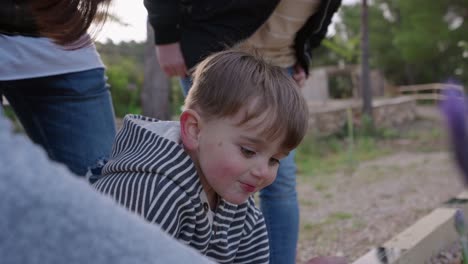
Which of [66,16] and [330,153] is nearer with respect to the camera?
[66,16]

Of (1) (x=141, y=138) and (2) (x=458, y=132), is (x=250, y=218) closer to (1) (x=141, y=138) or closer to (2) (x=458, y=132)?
(1) (x=141, y=138)

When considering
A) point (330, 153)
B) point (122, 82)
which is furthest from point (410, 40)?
point (330, 153)

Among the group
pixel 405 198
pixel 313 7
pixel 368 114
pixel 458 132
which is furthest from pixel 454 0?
pixel 458 132

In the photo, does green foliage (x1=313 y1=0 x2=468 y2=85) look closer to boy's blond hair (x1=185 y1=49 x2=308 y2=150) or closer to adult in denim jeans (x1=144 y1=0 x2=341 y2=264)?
adult in denim jeans (x1=144 y1=0 x2=341 y2=264)

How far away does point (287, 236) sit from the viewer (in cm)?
229

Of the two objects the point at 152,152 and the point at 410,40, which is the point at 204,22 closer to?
the point at 152,152

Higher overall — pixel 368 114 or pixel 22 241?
pixel 22 241

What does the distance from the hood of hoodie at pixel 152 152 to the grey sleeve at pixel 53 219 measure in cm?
108

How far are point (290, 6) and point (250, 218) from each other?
80cm

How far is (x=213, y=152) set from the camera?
163 cm

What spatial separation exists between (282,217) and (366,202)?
3445mm

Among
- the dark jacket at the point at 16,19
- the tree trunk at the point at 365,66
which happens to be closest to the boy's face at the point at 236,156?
the dark jacket at the point at 16,19

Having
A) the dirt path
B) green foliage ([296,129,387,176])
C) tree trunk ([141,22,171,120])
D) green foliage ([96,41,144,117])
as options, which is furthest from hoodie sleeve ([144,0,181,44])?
green foliage ([96,41,144,117])

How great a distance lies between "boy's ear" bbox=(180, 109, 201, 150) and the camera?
1.68 m
